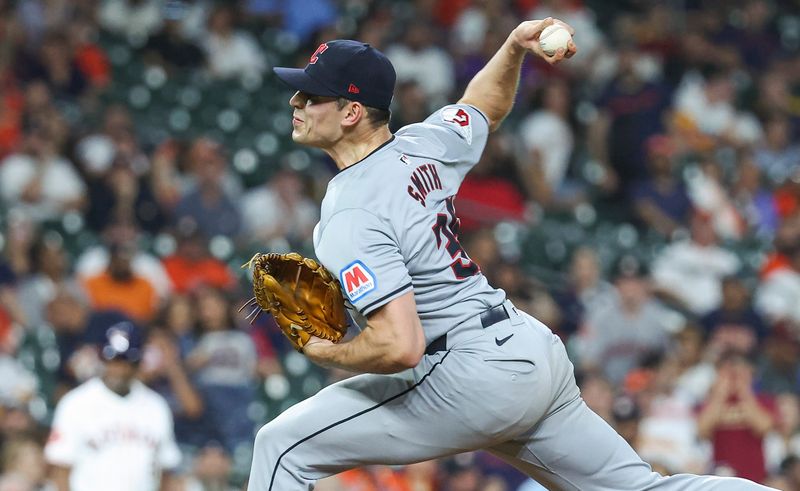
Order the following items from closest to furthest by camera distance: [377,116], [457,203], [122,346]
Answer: [377,116], [122,346], [457,203]

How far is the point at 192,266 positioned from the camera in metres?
9.02

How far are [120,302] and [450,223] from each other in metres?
5.08

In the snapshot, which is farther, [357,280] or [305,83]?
[305,83]

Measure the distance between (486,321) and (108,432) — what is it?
121 inches

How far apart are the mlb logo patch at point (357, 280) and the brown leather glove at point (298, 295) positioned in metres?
0.15

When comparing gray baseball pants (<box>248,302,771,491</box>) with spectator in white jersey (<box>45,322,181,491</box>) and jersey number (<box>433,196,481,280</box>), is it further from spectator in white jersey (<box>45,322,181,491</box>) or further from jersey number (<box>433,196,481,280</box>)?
spectator in white jersey (<box>45,322,181,491</box>)

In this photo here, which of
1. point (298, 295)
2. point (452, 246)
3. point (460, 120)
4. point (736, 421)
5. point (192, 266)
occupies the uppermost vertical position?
point (460, 120)

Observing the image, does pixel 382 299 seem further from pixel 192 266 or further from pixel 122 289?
pixel 192 266

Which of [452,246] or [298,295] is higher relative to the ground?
[452,246]

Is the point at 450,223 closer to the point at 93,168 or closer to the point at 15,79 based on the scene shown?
the point at 93,168

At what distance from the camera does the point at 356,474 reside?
7.43m

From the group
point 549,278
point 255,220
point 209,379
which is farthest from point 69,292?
point 549,278

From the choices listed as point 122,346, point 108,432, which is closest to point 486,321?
point 122,346

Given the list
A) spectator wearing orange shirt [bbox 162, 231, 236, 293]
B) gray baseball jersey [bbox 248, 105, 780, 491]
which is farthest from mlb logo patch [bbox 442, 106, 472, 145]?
spectator wearing orange shirt [bbox 162, 231, 236, 293]
